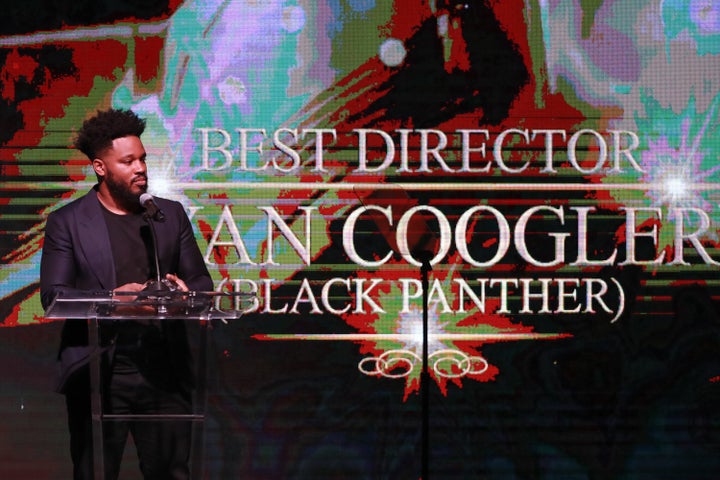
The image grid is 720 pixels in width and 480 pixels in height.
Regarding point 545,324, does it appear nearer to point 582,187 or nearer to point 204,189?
point 582,187

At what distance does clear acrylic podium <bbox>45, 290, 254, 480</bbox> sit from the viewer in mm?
3299

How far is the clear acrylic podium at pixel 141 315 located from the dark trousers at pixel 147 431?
20mm

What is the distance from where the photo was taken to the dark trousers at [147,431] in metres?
3.38

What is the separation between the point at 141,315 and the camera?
3.33 m

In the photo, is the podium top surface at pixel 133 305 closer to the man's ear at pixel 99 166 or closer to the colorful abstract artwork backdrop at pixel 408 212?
the man's ear at pixel 99 166

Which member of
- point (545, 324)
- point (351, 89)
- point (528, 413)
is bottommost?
point (528, 413)

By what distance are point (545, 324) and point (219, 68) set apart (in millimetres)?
2059

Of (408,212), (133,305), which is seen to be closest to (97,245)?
(133,305)

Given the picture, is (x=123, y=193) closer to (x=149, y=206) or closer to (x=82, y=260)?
(x=82, y=260)

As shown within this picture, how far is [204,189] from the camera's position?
503 centimetres

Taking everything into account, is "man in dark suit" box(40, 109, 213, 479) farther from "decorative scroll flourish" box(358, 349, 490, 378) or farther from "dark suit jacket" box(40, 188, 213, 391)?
"decorative scroll flourish" box(358, 349, 490, 378)

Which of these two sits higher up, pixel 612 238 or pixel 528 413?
pixel 612 238

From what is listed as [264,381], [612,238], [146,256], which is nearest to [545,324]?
[612,238]

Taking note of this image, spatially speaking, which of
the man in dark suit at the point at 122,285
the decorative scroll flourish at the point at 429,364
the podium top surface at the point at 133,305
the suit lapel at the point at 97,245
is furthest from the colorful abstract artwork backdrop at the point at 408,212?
the podium top surface at the point at 133,305
